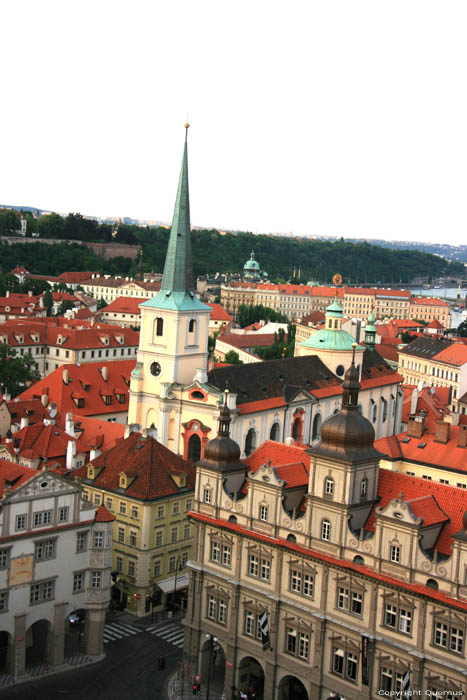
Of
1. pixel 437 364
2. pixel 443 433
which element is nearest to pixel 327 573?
pixel 443 433

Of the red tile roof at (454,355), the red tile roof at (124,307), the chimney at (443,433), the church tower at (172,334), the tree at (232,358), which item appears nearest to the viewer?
the chimney at (443,433)

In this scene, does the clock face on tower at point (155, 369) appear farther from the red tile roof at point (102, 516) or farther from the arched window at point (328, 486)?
the arched window at point (328, 486)

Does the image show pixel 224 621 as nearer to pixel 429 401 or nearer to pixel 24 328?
pixel 429 401

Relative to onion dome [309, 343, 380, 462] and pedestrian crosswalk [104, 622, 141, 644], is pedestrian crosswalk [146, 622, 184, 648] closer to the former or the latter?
pedestrian crosswalk [104, 622, 141, 644]

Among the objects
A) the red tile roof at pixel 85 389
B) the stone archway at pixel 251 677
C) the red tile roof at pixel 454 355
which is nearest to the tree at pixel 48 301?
the red tile roof at pixel 454 355

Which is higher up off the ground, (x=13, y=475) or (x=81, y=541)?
(x=13, y=475)

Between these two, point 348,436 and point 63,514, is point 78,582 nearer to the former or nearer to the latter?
point 63,514
